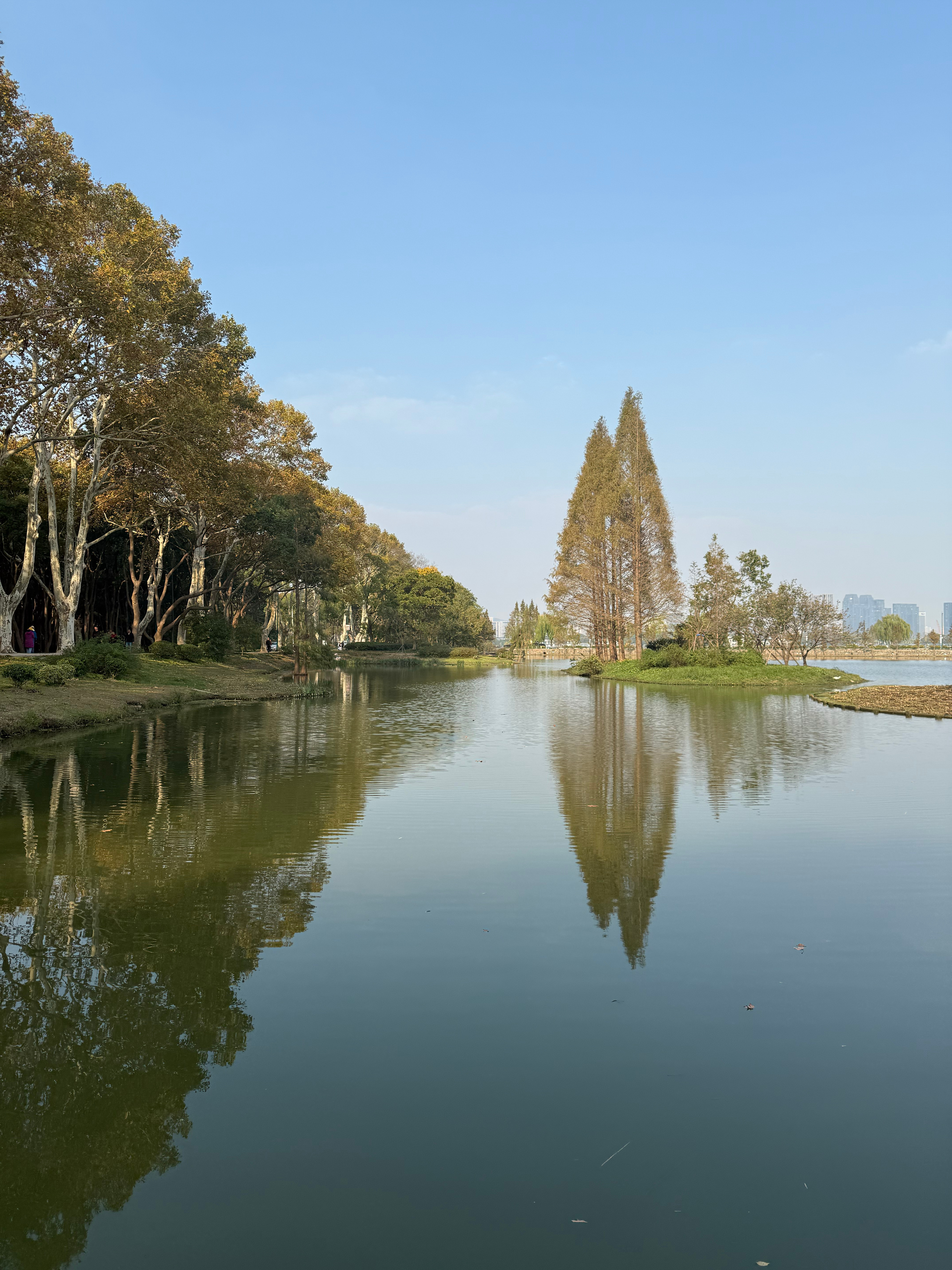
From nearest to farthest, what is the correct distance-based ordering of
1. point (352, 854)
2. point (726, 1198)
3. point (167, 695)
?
1. point (726, 1198)
2. point (352, 854)
3. point (167, 695)

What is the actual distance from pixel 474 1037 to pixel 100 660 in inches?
1033

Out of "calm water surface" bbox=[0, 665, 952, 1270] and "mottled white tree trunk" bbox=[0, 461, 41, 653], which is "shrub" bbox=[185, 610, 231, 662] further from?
"calm water surface" bbox=[0, 665, 952, 1270]

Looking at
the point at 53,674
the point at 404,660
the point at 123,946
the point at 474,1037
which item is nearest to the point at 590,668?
the point at 404,660

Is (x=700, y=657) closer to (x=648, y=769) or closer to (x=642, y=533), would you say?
(x=642, y=533)

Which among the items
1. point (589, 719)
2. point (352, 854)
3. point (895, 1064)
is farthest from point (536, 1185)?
point (589, 719)

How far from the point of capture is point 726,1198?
3.57m

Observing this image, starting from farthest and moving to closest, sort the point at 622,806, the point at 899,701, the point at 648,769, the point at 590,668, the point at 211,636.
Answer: the point at 590,668, the point at 211,636, the point at 899,701, the point at 648,769, the point at 622,806

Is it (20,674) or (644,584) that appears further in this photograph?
(644,584)

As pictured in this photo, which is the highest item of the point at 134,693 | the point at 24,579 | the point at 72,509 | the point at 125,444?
the point at 125,444

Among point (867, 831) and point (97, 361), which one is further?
point (97, 361)

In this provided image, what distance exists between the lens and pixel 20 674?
22797mm

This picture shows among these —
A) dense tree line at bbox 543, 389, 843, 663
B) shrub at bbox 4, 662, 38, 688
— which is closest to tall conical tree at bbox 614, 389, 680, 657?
dense tree line at bbox 543, 389, 843, 663

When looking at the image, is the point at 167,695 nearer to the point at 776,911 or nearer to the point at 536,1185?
the point at 776,911

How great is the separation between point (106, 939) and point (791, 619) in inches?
2109
